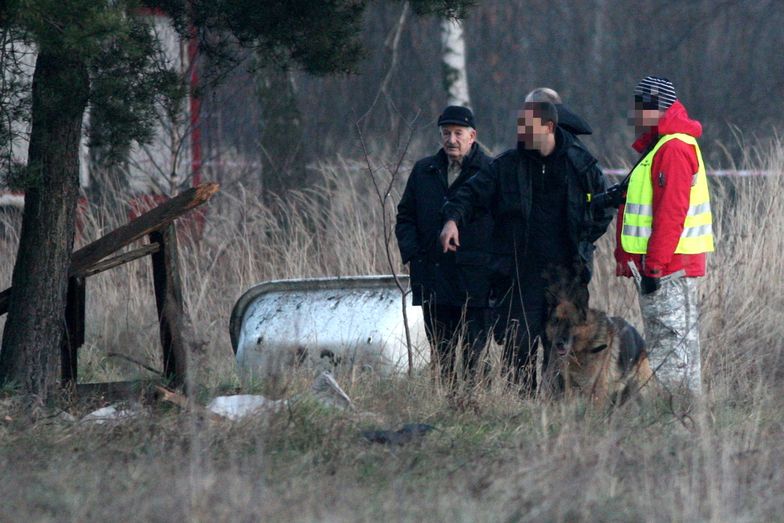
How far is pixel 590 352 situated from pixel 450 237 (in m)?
0.89

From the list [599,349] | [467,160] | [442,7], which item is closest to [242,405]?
[599,349]

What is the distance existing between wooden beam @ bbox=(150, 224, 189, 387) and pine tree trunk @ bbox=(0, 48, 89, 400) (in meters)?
0.45

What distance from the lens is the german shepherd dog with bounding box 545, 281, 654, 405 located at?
5914mm

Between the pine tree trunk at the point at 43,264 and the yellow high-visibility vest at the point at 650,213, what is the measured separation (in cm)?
268

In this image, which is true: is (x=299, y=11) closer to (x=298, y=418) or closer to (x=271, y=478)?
(x=298, y=418)

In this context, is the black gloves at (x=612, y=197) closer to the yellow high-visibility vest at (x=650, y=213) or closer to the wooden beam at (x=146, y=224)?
the yellow high-visibility vest at (x=650, y=213)

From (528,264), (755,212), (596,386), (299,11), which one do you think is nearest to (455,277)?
(528,264)

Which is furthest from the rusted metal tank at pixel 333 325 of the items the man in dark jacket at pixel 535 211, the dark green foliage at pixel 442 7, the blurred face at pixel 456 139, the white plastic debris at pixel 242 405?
the dark green foliage at pixel 442 7

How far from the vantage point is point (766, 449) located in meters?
4.75

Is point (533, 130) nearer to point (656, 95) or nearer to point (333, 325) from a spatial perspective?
point (656, 95)

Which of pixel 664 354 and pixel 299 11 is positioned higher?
pixel 299 11

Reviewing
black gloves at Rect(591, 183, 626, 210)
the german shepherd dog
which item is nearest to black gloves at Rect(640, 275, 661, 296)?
the german shepherd dog

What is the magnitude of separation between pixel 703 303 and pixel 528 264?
192 cm

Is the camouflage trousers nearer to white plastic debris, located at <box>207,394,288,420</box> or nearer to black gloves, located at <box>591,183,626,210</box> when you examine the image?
black gloves, located at <box>591,183,626,210</box>
